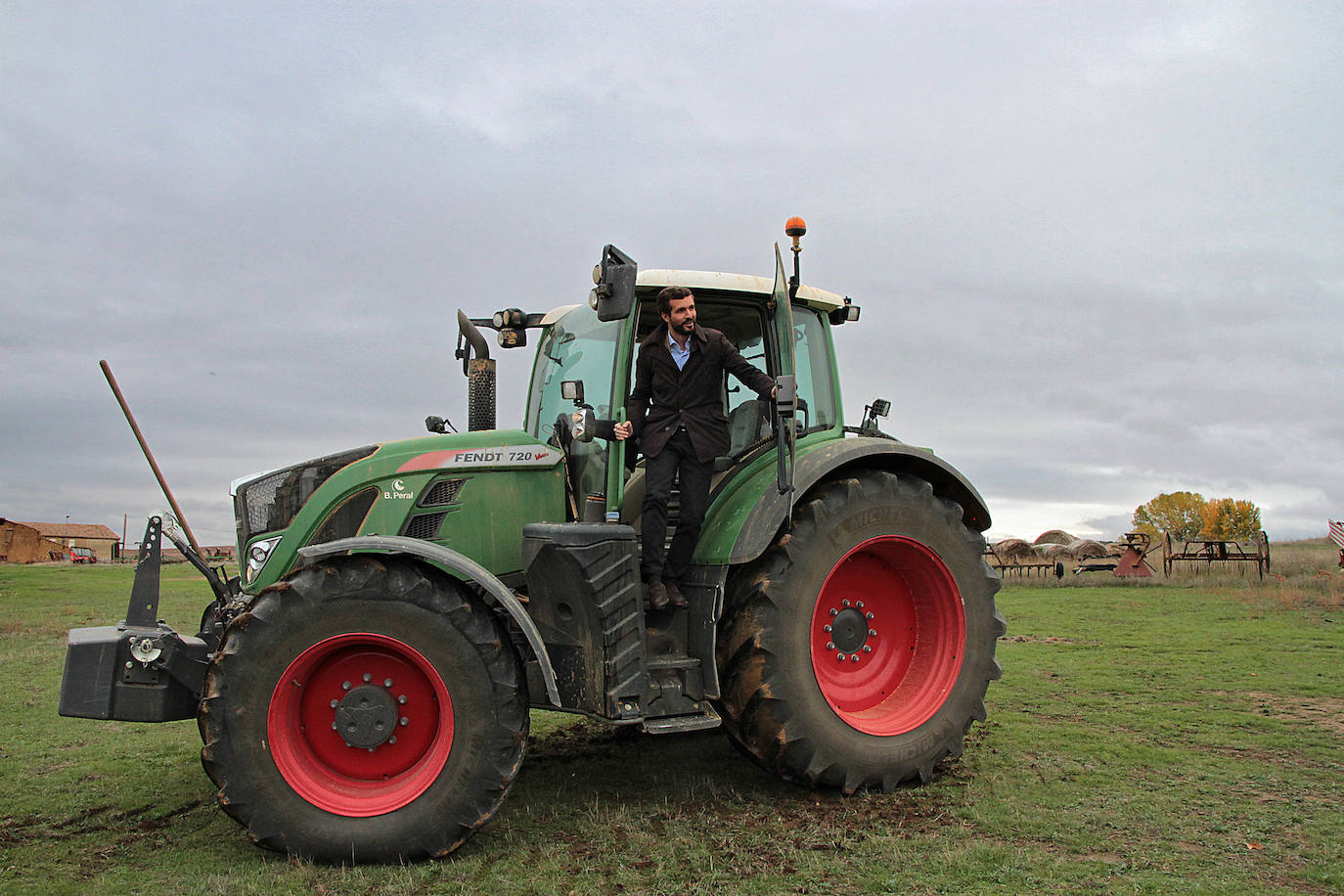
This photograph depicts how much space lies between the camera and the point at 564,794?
16.7ft

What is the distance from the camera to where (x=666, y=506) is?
4832mm

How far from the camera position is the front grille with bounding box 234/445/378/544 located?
4.83 m

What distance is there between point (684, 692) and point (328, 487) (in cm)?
206

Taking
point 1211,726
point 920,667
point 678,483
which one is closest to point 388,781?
point 678,483

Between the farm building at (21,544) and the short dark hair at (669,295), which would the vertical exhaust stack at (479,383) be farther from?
the farm building at (21,544)

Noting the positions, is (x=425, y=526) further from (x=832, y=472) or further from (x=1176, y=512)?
(x=1176, y=512)

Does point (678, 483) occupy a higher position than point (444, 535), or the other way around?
point (678, 483)

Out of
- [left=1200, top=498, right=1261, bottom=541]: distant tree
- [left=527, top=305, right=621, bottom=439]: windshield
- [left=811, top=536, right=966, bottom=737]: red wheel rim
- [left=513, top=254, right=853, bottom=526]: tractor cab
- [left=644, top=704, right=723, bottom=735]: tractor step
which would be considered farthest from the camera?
[left=1200, top=498, right=1261, bottom=541]: distant tree

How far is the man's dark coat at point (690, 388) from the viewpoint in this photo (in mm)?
4902

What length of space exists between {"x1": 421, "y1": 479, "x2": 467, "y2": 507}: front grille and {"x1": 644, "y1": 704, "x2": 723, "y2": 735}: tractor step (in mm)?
1489

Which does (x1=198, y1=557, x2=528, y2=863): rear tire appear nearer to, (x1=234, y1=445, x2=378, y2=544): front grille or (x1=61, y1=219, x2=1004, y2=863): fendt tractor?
(x1=61, y1=219, x2=1004, y2=863): fendt tractor

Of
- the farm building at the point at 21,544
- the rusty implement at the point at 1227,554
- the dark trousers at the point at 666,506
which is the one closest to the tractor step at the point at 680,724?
the dark trousers at the point at 666,506

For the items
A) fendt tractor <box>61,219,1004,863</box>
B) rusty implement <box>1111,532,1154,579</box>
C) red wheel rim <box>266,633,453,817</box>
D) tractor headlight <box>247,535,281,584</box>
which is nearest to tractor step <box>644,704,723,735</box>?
fendt tractor <box>61,219,1004,863</box>

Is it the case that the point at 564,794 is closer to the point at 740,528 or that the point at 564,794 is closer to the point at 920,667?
the point at 740,528
